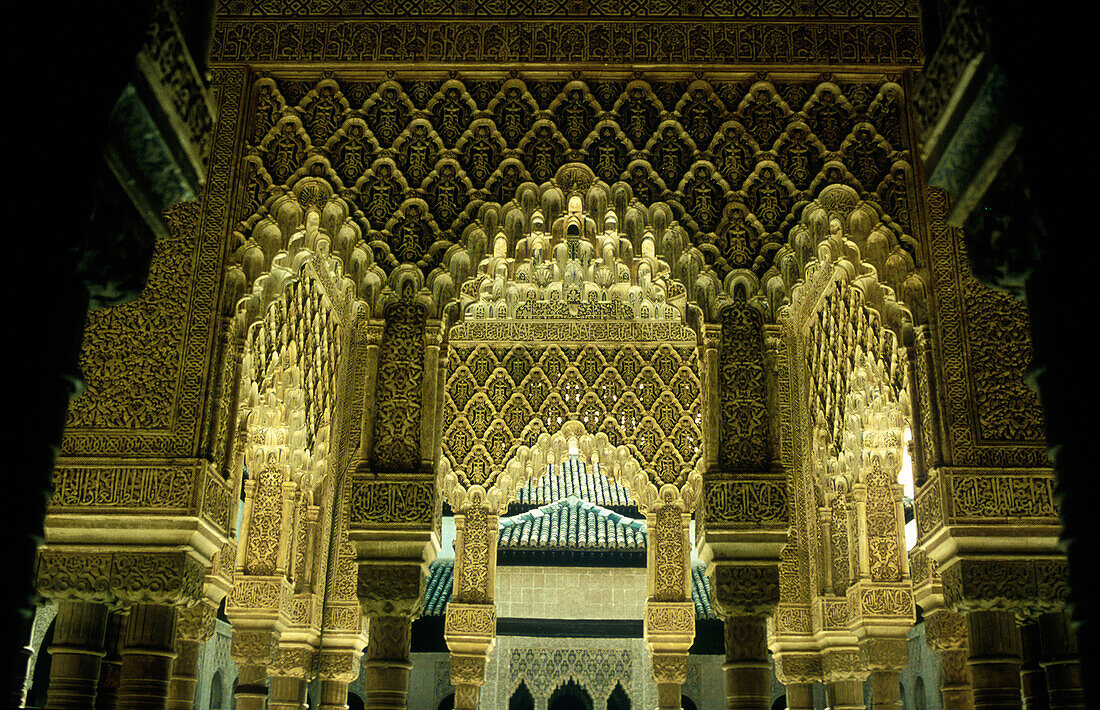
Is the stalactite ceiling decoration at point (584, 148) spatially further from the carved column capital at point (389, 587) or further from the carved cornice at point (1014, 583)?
the carved cornice at point (1014, 583)

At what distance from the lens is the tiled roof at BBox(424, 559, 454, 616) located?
17.6 m

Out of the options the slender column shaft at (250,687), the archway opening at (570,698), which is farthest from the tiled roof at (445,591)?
the slender column shaft at (250,687)

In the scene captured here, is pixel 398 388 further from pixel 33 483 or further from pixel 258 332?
pixel 33 483

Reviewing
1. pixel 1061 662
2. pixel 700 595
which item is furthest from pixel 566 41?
pixel 700 595

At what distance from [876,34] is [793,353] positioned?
9.80 feet

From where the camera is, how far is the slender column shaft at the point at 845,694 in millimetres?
9461

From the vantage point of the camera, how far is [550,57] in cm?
713

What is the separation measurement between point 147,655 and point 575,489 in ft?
45.9

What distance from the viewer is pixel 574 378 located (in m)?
10.5

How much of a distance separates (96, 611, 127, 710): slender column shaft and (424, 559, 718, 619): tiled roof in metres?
10.4

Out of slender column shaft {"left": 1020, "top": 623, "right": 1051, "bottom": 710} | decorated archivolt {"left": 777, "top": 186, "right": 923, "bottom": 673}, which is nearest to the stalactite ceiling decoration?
decorated archivolt {"left": 777, "top": 186, "right": 923, "bottom": 673}

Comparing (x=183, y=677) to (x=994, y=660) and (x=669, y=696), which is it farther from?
(x=994, y=660)

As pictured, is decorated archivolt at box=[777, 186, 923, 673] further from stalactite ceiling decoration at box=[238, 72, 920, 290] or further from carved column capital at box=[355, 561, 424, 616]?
carved column capital at box=[355, 561, 424, 616]

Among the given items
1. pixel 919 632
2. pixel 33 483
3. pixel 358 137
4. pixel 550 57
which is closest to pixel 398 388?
pixel 358 137
